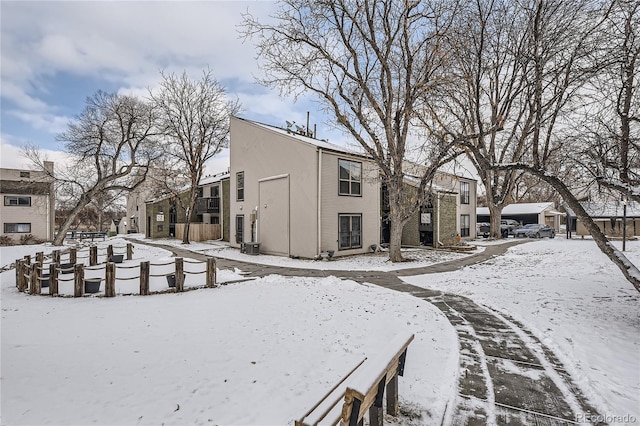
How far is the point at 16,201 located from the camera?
25.6 meters

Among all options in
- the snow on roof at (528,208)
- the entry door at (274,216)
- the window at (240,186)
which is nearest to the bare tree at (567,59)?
the entry door at (274,216)

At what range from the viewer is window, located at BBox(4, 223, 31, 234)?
82.6 ft

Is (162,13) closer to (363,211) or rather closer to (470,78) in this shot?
(470,78)

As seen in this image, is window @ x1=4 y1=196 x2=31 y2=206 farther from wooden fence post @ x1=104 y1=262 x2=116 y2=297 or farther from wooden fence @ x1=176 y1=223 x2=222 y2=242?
wooden fence post @ x1=104 y1=262 x2=116 y2=297

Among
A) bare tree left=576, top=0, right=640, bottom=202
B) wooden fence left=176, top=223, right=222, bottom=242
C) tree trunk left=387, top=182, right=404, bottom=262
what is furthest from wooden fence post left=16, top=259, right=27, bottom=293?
wooden fence left=176, top=223, right=222, bottom=242

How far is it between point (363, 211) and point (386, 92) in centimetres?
661

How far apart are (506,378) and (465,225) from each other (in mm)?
24211

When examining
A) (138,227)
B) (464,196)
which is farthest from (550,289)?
(138,227)

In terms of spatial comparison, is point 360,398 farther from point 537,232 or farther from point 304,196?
point 537,232

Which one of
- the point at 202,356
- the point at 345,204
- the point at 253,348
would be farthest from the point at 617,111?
the point at 345,204

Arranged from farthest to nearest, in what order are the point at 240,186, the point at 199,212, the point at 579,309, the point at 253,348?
the point at 199,212, the point at 240,186, the point at 579,309, the point at 253,348

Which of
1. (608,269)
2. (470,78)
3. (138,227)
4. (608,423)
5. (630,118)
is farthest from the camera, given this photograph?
(138,227)

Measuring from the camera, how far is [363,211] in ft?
58.0

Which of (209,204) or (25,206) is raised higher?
(209,204)
